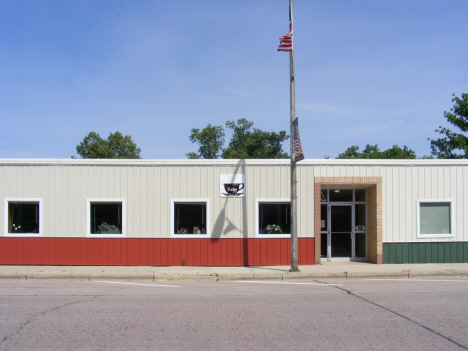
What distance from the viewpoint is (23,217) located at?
15.4 metres

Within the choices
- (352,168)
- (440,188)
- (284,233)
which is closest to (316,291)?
(284,233)

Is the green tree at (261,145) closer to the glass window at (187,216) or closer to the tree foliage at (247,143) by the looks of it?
the tree foliage at (247,143)

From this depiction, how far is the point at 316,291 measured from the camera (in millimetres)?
10594

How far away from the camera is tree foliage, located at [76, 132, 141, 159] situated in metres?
57.8

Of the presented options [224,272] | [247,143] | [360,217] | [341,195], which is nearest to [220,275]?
[224,272]

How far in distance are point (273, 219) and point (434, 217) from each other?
5517 mm

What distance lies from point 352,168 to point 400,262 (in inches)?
140

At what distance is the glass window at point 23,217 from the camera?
50.4 feet

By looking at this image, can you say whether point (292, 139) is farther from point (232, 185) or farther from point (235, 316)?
point (235, 316)

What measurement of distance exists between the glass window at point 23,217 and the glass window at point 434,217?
1306 centimetres

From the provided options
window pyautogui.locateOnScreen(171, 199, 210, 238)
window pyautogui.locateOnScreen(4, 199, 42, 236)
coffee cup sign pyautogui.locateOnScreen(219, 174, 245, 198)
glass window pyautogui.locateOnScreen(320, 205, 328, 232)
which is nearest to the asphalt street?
window pyautogui.locateOnScreen(171, 199, 210, 238)

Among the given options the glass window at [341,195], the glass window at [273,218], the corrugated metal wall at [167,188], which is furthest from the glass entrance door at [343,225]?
the glass window at [273,218]

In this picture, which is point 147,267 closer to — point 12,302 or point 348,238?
point 12,302

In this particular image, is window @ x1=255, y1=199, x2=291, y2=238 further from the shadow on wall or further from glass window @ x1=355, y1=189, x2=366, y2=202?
glass window @ x1=355, y1=189, x2=366, y2=202
